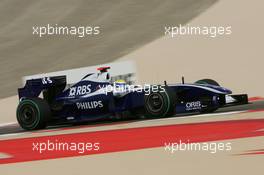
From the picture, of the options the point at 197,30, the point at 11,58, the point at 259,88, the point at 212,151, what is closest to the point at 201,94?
the point at 212,151

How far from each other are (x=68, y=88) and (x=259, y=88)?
7.35m

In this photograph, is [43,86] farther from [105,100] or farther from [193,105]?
[193,105]

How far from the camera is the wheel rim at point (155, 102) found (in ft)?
43.4

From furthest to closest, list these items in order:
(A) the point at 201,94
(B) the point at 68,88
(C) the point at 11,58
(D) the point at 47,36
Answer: (D) the point at 47,36, (C) the point at 11,58, (B) the point at 68,88, (A) the point at 201,94

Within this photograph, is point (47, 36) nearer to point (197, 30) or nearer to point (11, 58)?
point (11, 58)

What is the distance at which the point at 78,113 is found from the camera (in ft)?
46.9

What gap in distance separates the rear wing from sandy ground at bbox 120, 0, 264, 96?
7.61 meters

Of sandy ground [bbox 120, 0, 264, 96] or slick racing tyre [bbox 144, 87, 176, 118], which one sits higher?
sandy ground [bbox 120, 0, 264, 96]

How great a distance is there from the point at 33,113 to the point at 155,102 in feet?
8.82

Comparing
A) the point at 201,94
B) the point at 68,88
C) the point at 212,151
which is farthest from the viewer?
the point at 68,88

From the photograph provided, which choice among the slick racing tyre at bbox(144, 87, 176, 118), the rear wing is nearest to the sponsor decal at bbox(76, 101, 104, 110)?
the rear wing

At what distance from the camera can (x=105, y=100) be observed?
13820 mm

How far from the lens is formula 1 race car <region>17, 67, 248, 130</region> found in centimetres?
1341

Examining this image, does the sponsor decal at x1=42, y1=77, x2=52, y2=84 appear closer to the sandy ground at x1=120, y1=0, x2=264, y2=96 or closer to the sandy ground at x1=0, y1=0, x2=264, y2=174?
the sandy ground at x1=0, y1=0, x2=264, y2=174
